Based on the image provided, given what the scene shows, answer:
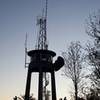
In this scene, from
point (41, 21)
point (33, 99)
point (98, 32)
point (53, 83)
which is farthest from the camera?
point (33, 99)

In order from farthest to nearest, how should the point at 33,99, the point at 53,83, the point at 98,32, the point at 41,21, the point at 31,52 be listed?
the point at 33,99, the point at 41,21, the point at 31,52, the point at 53,83, the point at 98,32

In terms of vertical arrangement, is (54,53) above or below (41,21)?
below

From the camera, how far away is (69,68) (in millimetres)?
36312

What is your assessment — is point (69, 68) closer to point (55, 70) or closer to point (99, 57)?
point (55, 70)

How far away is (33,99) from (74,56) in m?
35.3

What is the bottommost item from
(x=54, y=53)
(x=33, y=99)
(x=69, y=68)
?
(x=33, y=99)

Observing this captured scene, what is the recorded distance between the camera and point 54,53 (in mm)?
37406

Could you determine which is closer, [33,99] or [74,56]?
[74,56]

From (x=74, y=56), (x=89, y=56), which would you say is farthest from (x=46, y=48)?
(x=89, y=56)

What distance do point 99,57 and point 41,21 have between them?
57.3ft

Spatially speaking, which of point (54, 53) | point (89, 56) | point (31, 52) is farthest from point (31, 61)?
point (89, 56)

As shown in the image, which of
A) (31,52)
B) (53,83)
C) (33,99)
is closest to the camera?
(53,83)

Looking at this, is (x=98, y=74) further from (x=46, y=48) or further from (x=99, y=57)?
(x=46, y=48)

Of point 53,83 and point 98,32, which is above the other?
point 98,32
